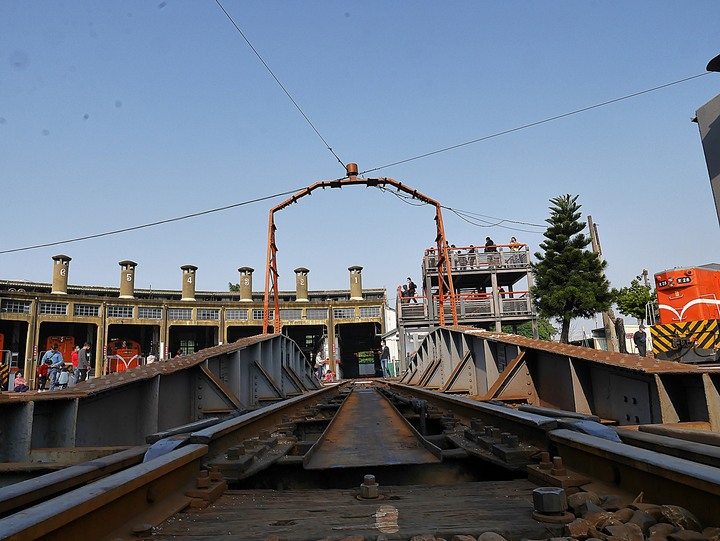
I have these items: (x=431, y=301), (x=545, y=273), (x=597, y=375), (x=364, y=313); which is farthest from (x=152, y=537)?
(x=364, y=313)

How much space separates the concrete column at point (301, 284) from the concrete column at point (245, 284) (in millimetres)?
3975

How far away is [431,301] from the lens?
24922 mm

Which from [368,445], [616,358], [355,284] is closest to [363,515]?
[368,445]

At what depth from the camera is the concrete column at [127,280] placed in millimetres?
35594

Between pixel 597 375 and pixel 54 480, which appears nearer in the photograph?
pixel 54 480

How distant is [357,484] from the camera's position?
2.97 meters

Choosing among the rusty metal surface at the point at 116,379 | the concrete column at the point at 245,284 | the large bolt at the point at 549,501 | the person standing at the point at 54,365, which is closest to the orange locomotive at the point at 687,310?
the rusty metal surface at the point at 116,379

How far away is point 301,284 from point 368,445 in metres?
35.6

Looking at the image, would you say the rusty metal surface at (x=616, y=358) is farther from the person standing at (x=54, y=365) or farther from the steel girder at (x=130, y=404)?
the person standing at (x=54, y=365)

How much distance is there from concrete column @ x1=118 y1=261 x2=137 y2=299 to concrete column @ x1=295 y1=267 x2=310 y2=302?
1260 cm

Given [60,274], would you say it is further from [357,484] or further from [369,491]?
[369,491]

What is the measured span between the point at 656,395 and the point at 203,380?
191 inches

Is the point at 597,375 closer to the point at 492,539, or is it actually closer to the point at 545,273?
the point at 492,539

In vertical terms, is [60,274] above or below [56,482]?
above
